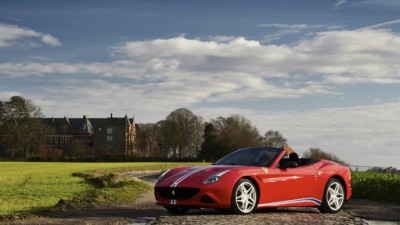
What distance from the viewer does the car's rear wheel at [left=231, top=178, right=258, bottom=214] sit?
402 inches

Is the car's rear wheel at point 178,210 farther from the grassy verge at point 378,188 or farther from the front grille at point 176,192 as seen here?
the grassy verge at point 378,188

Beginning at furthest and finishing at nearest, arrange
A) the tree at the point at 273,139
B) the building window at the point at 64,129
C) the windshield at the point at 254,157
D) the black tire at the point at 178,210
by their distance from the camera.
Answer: the building window at the point at 64,129
the tree at the point at 273,139
the windshield at the point at 254,157
the black tire at the point at 178,210

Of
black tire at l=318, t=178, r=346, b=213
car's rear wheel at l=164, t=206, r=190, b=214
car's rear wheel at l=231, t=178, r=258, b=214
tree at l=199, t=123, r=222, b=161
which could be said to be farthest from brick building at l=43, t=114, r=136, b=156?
car's rear wheel at l=231, t=178, r=258, b=214

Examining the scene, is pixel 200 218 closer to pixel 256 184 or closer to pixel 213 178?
pixel 213 178

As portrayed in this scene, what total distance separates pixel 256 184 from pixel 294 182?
3.58 feet

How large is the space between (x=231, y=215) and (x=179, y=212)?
126 centimetres

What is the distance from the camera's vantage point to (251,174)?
10516mm

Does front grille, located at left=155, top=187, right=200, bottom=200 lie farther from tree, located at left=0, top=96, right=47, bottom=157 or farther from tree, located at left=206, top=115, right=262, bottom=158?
tree, located at left=0, top=96, right=47, bottom=157

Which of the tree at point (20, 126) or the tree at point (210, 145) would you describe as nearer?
the tree at point (210, 145)

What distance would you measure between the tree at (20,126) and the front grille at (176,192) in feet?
315

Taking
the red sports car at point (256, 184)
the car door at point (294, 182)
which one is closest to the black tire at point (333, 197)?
the red sports car at point (256, 184)

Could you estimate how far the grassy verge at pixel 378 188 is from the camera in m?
17.8

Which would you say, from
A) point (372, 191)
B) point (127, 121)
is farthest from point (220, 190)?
point (127, 121)

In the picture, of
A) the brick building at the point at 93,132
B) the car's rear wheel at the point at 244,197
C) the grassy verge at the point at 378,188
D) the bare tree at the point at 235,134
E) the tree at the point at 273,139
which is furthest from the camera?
the brick building at the point at 93,132
